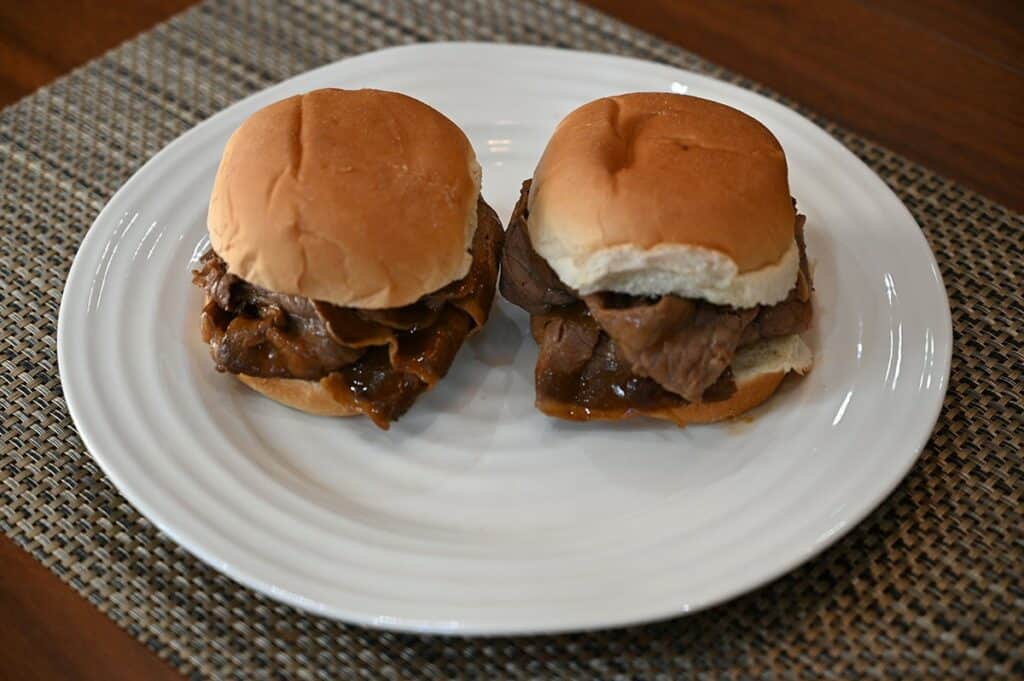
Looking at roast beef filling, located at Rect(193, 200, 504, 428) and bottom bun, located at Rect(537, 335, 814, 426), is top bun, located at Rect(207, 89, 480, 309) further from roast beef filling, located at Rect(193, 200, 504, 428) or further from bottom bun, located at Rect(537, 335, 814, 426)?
bottom bun, located at Rect(537, 335, 814, 426)

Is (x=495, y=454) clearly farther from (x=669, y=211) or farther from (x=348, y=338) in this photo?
(x=669, y=211)

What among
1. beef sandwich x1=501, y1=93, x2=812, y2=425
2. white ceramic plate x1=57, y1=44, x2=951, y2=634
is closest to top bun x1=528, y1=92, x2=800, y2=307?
beef sandwich x1=501, y1=93, x2=812, y2=425

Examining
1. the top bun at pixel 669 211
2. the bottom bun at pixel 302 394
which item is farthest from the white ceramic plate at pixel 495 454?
the top bun at pixel 669 211

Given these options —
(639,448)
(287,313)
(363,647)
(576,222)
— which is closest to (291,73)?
(287,313)

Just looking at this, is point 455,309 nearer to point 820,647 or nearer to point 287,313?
point 287,313

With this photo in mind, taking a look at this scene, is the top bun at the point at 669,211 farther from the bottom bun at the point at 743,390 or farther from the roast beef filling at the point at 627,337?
the bottom bun at the point at 743,390

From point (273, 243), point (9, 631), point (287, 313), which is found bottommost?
point (9, 631)
